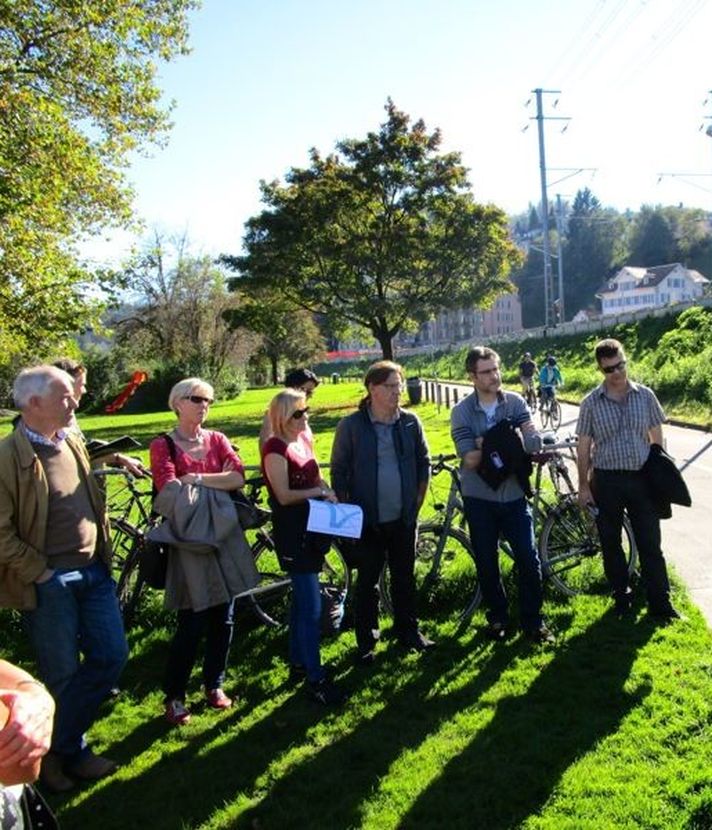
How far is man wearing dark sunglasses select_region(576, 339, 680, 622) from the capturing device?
504 centimetres

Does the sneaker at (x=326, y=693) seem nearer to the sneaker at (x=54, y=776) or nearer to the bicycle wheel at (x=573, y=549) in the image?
the sneaker at (x=54, y=776)

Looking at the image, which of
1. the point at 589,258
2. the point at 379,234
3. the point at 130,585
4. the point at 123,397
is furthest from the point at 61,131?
the point at 589,258

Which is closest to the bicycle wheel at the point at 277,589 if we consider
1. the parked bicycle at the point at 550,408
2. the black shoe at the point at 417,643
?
the black shoe at the point at 417,643

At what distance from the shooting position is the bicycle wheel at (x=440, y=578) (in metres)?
5.42

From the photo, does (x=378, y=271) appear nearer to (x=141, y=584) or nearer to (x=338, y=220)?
(x=338, y=220)

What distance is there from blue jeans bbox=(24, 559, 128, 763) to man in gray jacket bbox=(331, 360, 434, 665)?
1629mm

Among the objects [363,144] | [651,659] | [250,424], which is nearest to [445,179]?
[363,144]

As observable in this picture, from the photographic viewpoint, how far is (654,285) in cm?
9106

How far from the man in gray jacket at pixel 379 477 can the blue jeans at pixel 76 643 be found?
1.63 meters

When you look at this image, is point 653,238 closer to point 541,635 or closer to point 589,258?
point 589,258

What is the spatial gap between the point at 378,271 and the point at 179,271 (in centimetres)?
2807

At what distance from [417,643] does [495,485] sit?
120 centimetres

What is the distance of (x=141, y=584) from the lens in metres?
5.23

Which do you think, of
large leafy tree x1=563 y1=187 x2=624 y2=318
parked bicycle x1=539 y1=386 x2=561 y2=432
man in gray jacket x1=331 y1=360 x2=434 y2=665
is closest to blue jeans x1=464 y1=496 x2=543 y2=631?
man in gray jacket x1=331 y1=360 x2=434 y2=665
